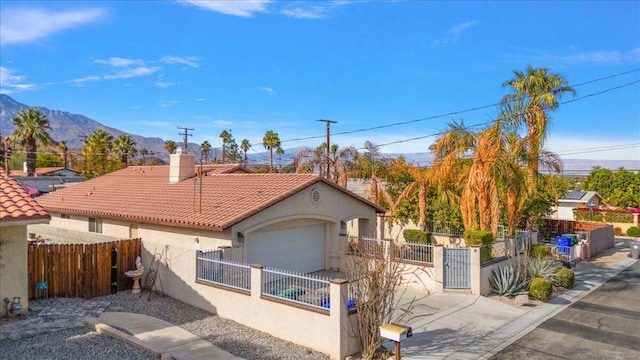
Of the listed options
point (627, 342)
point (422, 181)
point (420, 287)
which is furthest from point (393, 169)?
point (627, 342)

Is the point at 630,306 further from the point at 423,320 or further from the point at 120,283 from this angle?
the point at 120,283

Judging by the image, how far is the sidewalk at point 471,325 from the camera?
440 inches

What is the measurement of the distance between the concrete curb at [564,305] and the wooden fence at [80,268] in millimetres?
12051

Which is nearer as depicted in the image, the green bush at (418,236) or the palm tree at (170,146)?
the green bush at (418,236)

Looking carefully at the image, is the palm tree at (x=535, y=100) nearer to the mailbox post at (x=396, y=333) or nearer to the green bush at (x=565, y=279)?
the green bush at (x=565, y=279)

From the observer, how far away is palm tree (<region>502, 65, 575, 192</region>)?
23.5 metres

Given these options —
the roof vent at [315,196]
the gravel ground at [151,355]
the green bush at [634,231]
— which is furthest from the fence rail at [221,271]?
the green bush at [634,231]

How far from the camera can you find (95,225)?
22422 millimetres

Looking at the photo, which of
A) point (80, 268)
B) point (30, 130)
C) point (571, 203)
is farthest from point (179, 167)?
point (30, 130)

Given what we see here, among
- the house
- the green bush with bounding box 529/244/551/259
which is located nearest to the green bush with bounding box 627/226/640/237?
the green bush with bounding box 529/244/551/259

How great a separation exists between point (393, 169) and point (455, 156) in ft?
36.0

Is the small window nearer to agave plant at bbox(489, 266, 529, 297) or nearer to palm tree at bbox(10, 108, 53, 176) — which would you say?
agave plant at bbox(489, 266, 529, 297)

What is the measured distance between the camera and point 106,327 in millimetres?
11125

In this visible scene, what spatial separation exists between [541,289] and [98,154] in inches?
1884
